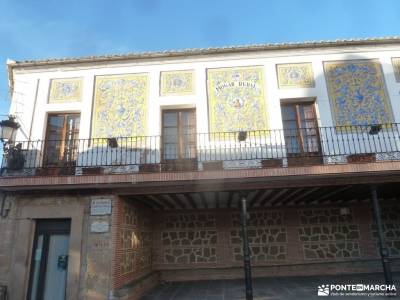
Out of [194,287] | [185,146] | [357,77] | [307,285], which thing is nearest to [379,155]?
[357,77]

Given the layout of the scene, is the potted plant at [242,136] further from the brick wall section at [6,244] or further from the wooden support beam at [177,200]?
the brick wall section at [6,244]

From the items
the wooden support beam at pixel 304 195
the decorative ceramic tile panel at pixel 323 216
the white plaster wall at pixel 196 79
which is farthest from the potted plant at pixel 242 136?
the decorative ceramic tile panel at pixel 323 216

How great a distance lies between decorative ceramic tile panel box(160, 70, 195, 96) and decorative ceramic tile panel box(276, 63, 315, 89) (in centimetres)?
238

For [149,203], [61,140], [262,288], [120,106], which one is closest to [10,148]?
[61,140]

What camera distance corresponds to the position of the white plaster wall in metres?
7.92

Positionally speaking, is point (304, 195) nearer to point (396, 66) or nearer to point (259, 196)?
point (259, 196)

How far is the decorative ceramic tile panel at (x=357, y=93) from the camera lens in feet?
25.5

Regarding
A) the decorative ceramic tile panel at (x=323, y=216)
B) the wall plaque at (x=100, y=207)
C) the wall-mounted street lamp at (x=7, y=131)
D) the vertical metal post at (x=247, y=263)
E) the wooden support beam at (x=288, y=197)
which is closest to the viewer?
the vertical metal post at (x=247, y=263)

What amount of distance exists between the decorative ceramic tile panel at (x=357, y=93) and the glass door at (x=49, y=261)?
7.14m

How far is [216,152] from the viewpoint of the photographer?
7.55 metres

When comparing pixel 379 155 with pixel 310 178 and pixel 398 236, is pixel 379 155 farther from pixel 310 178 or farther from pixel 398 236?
pixel 398 236

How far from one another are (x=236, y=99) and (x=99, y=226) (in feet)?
14.9

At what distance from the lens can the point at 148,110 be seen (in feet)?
26.4

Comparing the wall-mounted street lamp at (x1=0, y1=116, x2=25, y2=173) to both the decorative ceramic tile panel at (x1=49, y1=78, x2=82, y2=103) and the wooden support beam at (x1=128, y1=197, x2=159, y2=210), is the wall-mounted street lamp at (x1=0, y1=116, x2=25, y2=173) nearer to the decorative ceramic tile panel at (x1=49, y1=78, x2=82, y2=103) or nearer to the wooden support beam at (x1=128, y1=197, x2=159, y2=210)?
the decorative ceramic tile panel at (x1=49, y1=78, x2=82, y2=103)
